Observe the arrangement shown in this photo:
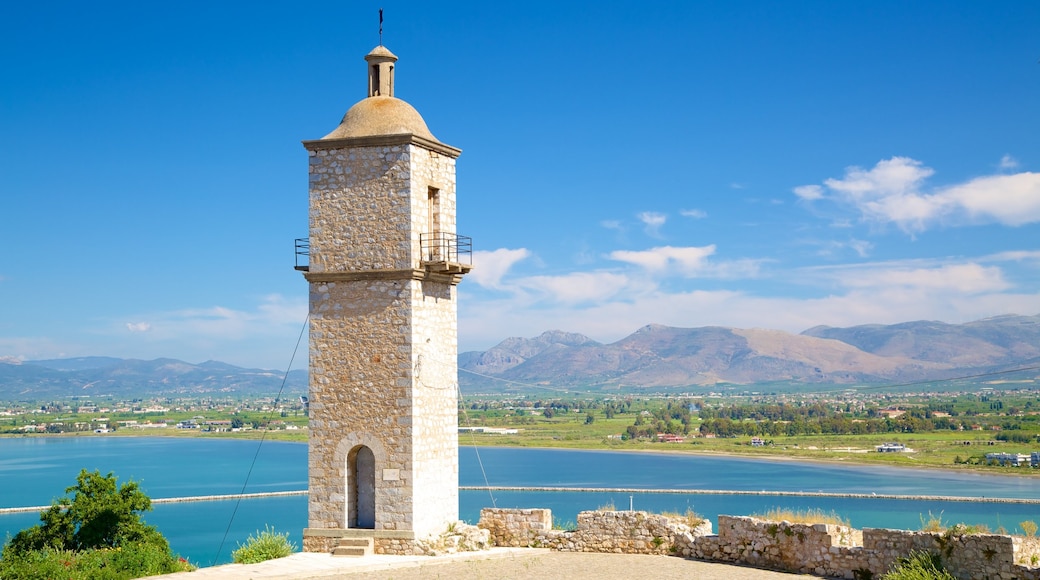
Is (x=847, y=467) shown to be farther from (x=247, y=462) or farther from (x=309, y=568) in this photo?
(x=309, y=568)

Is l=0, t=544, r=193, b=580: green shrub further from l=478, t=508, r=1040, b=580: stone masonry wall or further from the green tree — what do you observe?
the green tree

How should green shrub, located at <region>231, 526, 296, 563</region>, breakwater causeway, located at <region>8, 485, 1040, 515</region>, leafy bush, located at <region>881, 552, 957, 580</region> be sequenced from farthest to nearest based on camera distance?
breakwater causeway, located at <region>8, 485, 1040, 515</region>
green shrub, located at <region>231, 526, 296, 563</region>
leafy bush, located at <region>881, 552, 957, 580</region>

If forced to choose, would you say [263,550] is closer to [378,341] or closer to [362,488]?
[362,488]

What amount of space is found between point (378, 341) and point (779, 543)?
20.7 feet

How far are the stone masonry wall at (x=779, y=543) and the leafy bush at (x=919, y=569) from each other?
8 cm

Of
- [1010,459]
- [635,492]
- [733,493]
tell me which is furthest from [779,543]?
[1010,459]

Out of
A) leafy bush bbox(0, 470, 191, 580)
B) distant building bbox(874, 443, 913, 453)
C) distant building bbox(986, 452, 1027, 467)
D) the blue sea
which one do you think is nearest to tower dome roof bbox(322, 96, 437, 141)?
leafy bush bbox(0, 470, 191, 580)

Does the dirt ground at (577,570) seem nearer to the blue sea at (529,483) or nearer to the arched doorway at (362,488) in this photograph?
the arched doorway at (362,488)

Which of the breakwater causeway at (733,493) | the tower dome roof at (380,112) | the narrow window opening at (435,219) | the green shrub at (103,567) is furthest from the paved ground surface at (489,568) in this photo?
the breakwater causeway at (733,493)

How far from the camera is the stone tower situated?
15.4 m

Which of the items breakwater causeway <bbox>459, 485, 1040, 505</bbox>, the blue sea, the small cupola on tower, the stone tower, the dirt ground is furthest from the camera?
breakwater causeway <bbox>459, 485, 1040, 505</bbox>

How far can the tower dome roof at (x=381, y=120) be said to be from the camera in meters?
16.0

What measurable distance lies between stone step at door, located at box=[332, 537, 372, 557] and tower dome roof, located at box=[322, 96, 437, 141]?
5.95 m

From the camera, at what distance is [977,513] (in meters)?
Answer: 60.2
